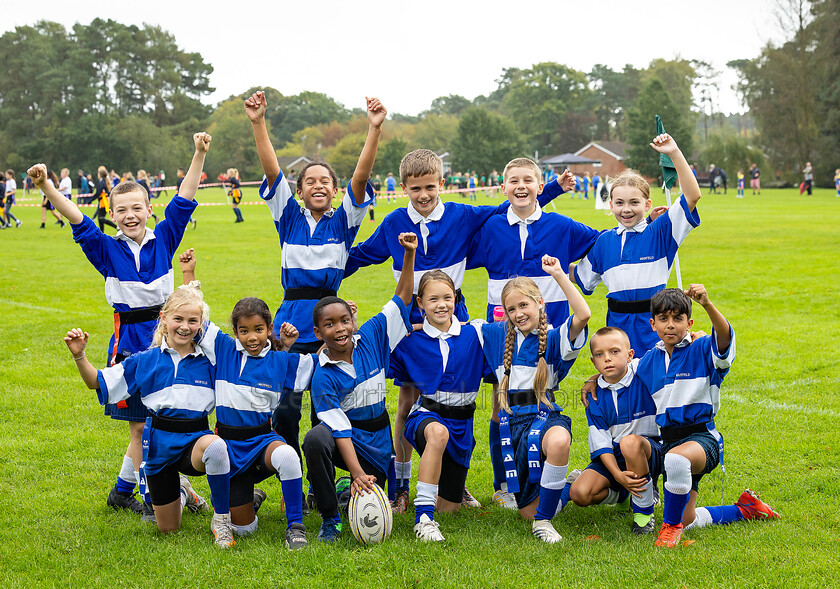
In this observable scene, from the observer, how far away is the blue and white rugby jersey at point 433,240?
5.14 m

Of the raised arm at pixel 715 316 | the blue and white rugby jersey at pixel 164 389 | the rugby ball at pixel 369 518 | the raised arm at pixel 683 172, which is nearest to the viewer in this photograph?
the raised arm at pixel 715 316

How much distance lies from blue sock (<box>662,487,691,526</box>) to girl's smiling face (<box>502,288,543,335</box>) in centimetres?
123

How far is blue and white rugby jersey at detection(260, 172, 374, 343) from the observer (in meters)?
5.03

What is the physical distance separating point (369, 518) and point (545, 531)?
101 cm

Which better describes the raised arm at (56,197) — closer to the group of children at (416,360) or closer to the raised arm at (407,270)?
the group of children at (416,360)

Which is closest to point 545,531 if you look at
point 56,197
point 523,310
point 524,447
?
point 524,447

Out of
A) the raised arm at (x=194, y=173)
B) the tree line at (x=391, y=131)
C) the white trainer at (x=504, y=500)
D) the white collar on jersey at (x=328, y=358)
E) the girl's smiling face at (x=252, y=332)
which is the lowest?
the white trainer at (x=504, y=500)

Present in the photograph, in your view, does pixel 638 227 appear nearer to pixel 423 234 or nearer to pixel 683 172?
pixel 683 172

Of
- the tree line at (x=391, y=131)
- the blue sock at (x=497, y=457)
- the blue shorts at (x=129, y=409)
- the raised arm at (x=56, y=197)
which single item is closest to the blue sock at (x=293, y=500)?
the blue shorts at (x=129, y=409)

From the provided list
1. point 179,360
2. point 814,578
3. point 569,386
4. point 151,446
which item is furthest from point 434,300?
point 569,386

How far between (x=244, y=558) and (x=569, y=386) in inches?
179

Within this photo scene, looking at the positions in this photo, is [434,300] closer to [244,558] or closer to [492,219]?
[492,219]

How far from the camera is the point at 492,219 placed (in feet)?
17.3

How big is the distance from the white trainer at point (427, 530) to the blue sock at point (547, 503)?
1.95 ft
